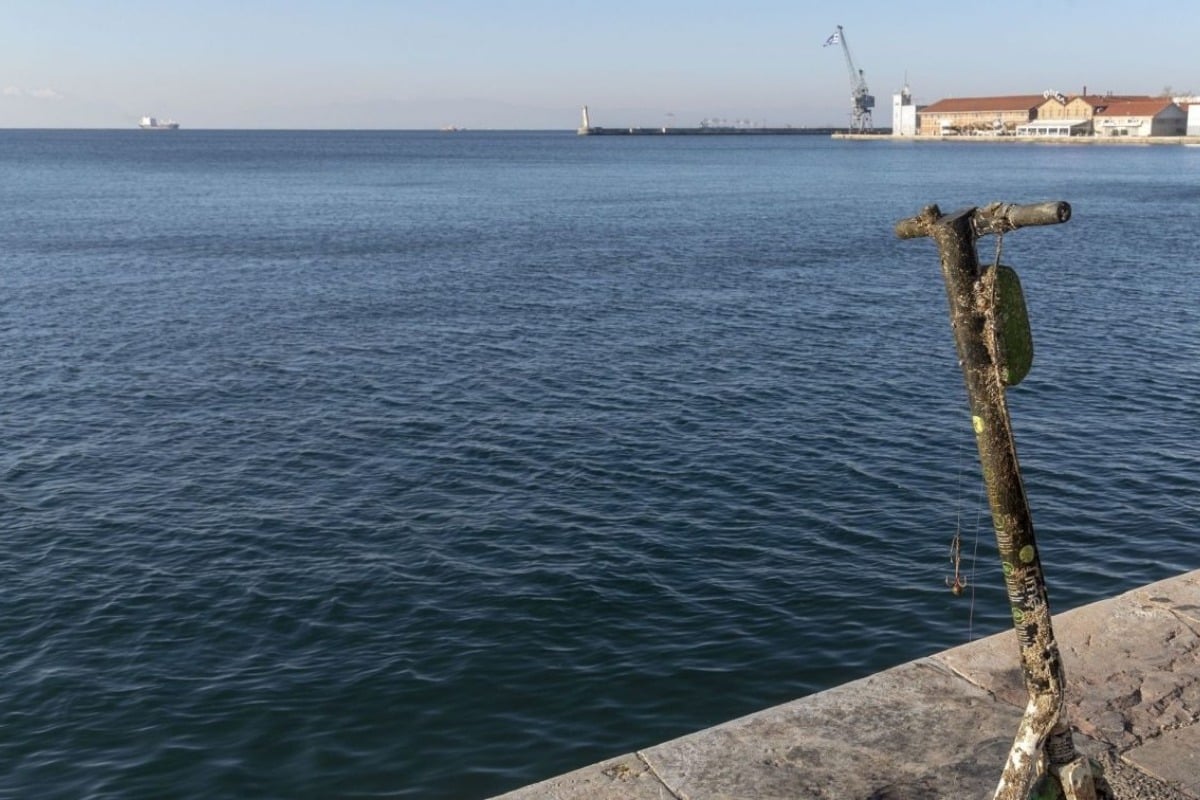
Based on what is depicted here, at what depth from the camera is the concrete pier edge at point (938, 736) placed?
365 inches

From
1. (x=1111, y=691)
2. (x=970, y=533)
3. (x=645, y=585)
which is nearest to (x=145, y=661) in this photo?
(x=645, y=585)

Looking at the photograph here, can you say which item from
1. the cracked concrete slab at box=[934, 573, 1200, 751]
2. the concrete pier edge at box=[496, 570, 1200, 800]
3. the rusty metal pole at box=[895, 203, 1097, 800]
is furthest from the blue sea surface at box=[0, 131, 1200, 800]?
the rusty metal pole at box=[895, 203, 1097, 800]

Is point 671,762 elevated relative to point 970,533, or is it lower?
elevated

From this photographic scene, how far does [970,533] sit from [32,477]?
21391mm

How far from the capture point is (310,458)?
27578mm

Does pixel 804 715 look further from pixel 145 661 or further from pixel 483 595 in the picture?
pixel 145 661

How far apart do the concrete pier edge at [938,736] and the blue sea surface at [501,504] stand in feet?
15.3

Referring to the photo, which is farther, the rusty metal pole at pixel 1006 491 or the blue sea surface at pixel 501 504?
the blue sea surface at pixel 501 504

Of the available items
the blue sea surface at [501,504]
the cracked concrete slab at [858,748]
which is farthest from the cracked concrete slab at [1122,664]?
the blue sea surface at [501,504]

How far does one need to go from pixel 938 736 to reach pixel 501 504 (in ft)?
49.2

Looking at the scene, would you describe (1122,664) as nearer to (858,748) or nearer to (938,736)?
(938,736)

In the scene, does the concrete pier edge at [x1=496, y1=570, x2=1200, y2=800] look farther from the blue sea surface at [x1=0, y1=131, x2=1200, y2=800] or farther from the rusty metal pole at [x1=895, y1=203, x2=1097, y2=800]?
the blue sea surface at [x1=0, y1=131, x2=1200, y2=800]

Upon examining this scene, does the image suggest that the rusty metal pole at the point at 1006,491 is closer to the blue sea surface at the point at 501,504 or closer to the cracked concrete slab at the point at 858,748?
the cracked concrete slab at the point at 858,748

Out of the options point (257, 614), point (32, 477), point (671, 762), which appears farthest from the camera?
point (32, 477)
